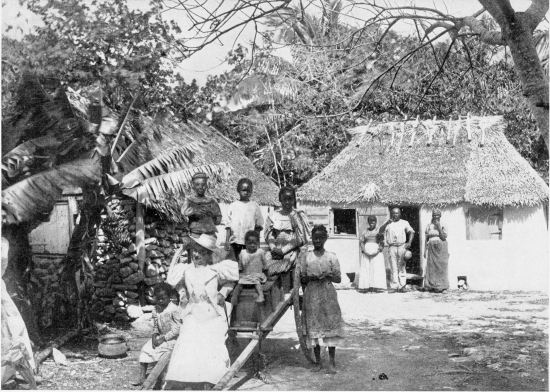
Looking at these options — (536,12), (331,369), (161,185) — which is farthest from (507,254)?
(536,12)

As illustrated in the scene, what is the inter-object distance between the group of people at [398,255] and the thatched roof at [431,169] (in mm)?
1302

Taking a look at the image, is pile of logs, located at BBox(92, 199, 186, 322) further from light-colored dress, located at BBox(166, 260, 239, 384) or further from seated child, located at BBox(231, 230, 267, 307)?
light-colored dress, located at BBox(166, 260, 239, 384)

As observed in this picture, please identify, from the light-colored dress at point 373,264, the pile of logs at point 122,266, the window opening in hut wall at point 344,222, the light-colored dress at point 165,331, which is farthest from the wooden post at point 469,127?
the light-colored dress at point 165,331

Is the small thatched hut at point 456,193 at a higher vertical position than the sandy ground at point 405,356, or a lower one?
higher

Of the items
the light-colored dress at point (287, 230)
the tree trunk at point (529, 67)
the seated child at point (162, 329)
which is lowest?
the seated child at point (162, 329)

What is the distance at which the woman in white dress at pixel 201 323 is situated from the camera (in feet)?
16.9

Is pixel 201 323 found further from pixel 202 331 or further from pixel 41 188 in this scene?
pixel 41 188

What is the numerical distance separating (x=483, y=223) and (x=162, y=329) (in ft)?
34.6

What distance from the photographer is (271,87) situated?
21.5m

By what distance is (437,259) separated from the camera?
13.5m

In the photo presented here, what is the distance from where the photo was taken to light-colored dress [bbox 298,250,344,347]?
654 cm

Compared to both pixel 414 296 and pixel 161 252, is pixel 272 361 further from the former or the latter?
pixel 414 296

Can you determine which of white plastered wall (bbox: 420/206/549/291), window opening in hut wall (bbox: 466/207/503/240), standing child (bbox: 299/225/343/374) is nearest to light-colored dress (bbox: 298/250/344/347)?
standing child (bbox: 299/225/343/374)

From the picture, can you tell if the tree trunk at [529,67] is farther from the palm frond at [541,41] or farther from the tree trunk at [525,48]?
the palm frond at [541,41]
